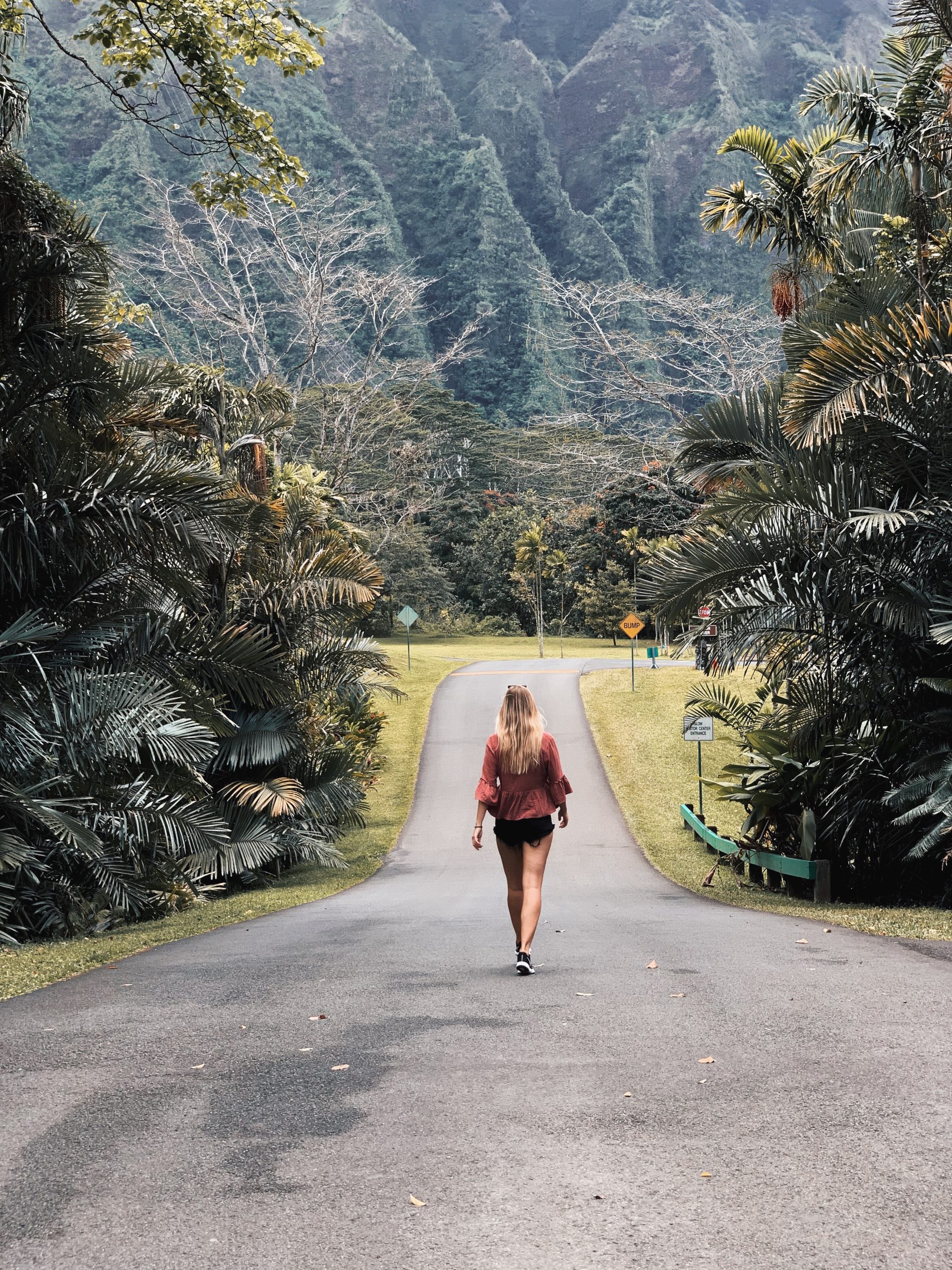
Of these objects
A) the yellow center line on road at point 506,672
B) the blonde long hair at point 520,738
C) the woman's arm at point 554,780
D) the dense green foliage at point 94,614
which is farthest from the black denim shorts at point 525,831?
the yellow center line on road at point 506,672

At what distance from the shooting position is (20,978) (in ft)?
24.3

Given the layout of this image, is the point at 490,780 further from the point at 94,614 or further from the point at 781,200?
the point at 781,200

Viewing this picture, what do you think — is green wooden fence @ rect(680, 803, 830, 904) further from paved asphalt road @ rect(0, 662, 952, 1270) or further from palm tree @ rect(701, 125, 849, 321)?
palm tree @ rect(701, 125, 849, 321)

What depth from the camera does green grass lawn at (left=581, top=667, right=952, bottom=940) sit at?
10.5 meters

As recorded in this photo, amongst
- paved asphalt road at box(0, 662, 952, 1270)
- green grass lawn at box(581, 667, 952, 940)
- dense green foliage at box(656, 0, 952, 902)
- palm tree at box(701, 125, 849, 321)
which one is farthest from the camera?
palm tree at box(701, 125, 849, 321)

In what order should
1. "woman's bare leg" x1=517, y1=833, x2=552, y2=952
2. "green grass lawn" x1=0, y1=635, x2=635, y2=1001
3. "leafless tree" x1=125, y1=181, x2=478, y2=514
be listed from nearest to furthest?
"woman's bare leg" x1=517, y1=833, x2=552, y2=952 < "green grass lawn" x1=0, y1=635, x2=635, y2=1001 < "leafless tree" x1=125, y1=181, x2=478, y2=514

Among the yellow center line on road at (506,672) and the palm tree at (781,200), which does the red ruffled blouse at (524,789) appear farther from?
the yellow center line on road at (506,672)

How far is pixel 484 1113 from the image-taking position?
13.6 feet

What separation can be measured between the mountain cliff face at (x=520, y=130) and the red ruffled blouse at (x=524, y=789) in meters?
86.2

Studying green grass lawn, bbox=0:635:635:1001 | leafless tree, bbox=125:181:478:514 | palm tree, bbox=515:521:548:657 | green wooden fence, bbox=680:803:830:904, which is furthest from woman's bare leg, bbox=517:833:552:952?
palm tree, bbox=515:521:548:657

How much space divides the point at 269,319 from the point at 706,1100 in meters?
93.0

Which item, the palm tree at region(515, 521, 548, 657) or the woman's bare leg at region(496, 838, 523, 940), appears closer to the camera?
the woman's bare leg at region(496, 838, 523, 940)

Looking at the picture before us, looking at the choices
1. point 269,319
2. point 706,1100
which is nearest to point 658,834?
point 706,1100

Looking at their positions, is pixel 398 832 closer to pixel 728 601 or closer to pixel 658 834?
pixel 658 834
